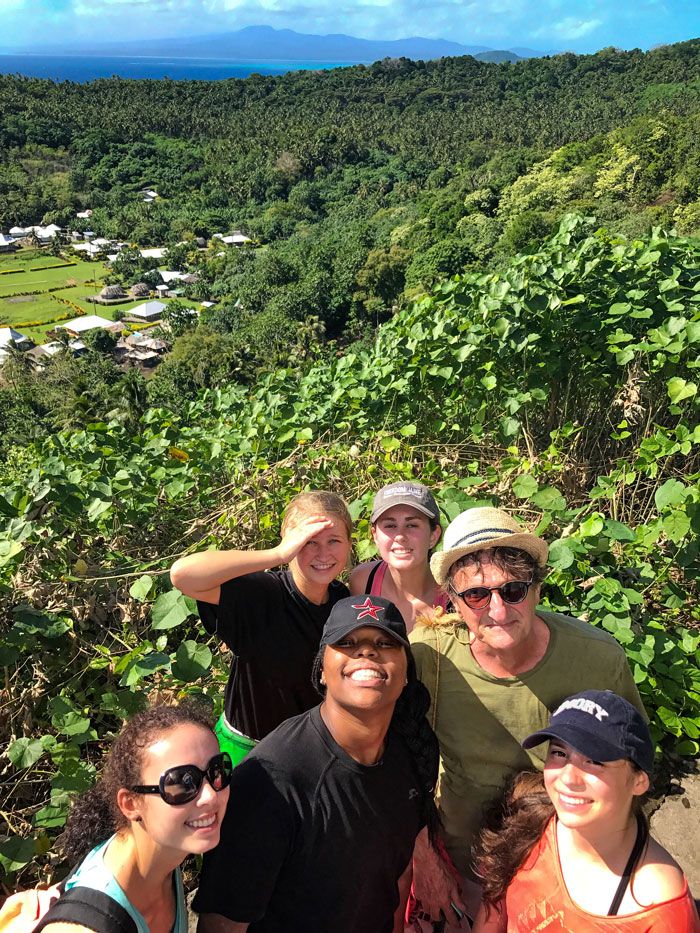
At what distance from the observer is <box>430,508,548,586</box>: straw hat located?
1574 mm

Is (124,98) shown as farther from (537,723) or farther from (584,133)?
(537,723)

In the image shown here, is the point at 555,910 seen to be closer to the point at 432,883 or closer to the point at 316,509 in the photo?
the point at 432,883

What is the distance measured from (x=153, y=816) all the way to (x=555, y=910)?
33.3 inches

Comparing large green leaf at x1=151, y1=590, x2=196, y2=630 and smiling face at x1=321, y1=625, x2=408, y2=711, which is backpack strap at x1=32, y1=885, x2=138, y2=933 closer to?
smiling face at x1=321, y1=625, x2=408, y2=711

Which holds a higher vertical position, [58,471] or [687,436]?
[687,436]

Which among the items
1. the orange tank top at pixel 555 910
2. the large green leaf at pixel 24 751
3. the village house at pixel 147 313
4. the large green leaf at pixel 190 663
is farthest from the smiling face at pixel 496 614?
the village house at pixel 147 313

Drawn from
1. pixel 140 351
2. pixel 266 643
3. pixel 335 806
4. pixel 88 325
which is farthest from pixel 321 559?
pixel 88 325

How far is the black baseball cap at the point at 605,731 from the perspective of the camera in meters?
1.25

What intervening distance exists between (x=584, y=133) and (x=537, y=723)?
72.8 metres

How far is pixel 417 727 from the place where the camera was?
1489 mm

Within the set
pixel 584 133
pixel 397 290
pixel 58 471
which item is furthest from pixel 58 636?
pixel 584 133

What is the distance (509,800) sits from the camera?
153 cm

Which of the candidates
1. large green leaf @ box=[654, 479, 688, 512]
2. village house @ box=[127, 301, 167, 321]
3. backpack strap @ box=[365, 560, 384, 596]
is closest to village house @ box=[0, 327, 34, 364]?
village house @ box=[127, 301, 167, 321]

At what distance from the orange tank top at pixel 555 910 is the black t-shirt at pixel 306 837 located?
283 millimetres
